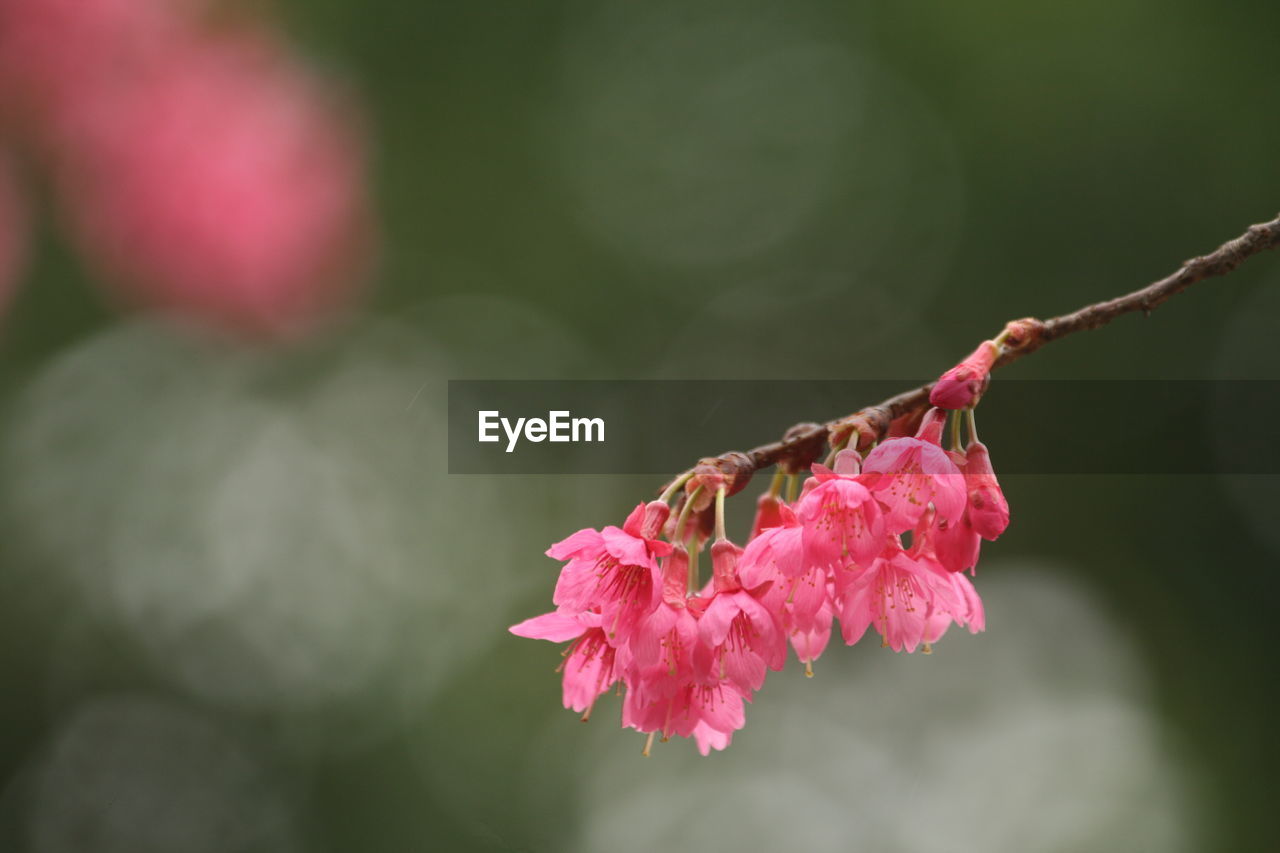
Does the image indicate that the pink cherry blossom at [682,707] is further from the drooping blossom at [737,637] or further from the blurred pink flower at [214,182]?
the blurred pink flower at [214,182]

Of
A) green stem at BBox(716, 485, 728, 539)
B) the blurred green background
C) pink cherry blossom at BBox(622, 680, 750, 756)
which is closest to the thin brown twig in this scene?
green stem at BBox(716, 485, 728, 539)

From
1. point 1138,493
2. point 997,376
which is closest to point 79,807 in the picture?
point 997,376

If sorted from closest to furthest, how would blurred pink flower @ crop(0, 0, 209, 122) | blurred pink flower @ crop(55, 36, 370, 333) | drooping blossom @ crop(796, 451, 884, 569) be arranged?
1. drooping blossom @ crop(796, 451, 884, 569)
2. blurred pink flower @ crop(0, 0, 209, 122)
3. blurred pink flower @ crop(55, 36, 370, 333)

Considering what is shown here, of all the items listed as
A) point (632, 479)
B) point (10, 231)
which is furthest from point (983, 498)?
point (10, 231)

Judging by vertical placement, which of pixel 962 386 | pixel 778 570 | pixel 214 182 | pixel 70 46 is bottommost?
pixel 778 570

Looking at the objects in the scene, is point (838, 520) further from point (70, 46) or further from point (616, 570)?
point (70, 46)

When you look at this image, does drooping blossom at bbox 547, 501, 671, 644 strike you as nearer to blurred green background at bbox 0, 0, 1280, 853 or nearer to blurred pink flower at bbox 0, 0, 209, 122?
blurred green background at bbox 0, 0, 1280, 853

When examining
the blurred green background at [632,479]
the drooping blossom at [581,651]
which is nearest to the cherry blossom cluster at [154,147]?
the blurred green background at [632,479]
